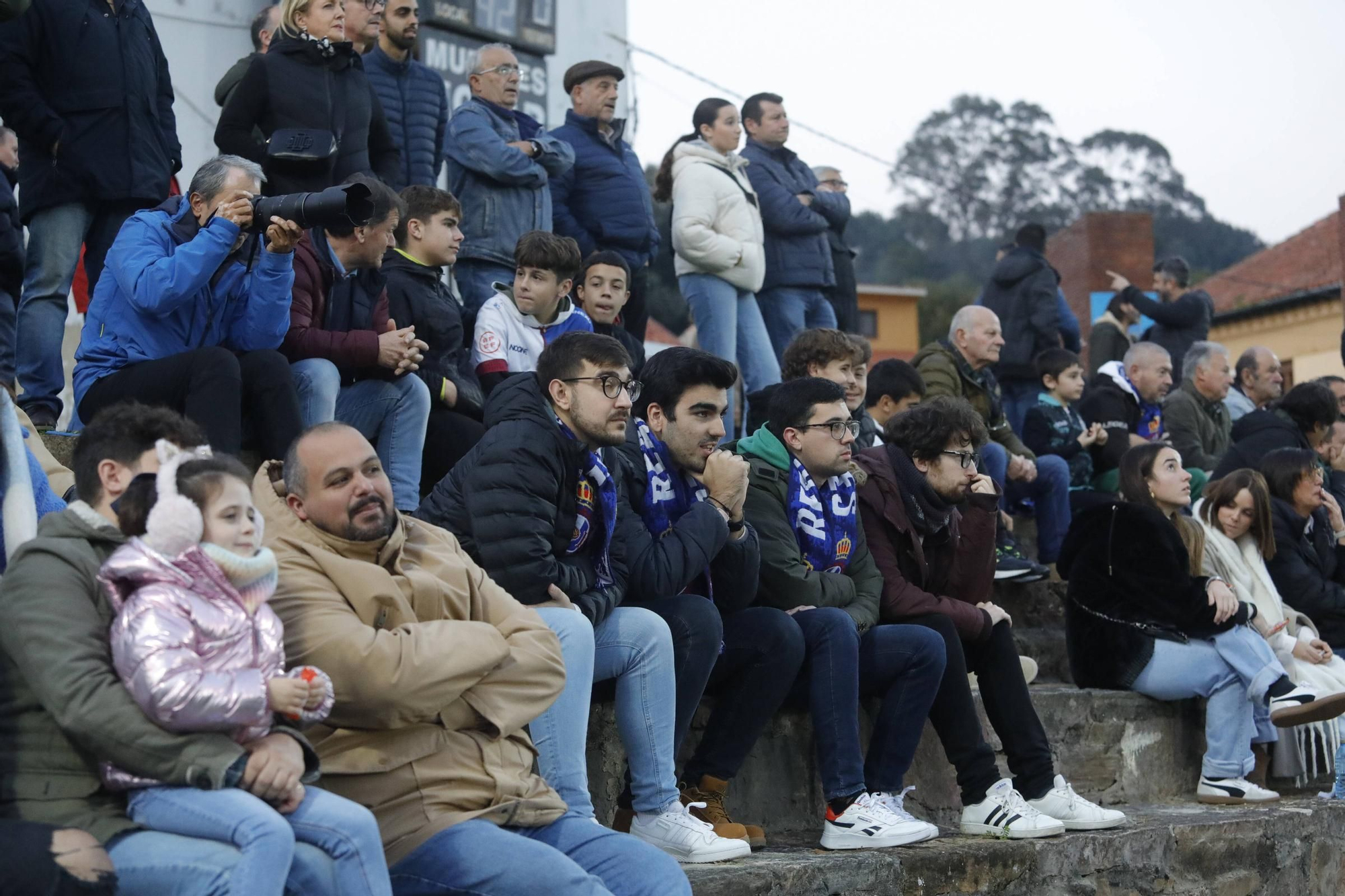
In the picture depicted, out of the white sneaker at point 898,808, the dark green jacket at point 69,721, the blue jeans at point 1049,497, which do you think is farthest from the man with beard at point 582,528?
the blue jeans at point 1049,497

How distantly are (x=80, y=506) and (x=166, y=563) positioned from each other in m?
0.30

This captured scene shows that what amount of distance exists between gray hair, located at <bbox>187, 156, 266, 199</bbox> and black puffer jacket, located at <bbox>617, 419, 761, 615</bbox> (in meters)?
1.46

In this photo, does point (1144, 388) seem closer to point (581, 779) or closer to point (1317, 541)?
point (1317, 541)

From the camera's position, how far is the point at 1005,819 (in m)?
5.22

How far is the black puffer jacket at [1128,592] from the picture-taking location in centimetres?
649

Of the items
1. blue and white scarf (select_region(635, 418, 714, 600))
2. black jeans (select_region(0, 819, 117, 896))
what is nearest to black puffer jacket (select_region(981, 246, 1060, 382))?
blue and white scarf (select_region(635, 418, 714, 600))

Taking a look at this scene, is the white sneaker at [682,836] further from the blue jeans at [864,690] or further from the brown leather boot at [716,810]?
the blue jeans at [864,690]

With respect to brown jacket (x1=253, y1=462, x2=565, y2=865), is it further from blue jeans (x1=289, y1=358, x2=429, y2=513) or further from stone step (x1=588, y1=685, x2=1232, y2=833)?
blue jeans (x1=289, y1=358, x2=429, y2=513)

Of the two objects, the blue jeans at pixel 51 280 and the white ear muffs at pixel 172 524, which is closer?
the white ear muffs at pixel 172 524

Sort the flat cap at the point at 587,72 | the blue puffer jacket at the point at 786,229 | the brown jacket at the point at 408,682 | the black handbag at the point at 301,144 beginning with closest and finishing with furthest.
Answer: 1. the brown jacket at the point at 408,682
2. the black handbag at the point at 301,144
3. the flat cap at the point at 587,72
4. the blue puffer jacket at the point at 786,229

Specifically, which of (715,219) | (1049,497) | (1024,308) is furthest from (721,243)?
(1024,308)

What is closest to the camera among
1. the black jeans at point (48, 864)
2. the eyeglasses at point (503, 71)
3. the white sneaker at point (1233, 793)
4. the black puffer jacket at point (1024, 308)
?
the black jeans at point (48, 864)

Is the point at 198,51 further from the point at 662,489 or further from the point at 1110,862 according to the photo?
the point at 1110,862

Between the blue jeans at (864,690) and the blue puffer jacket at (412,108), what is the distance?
131 inches
